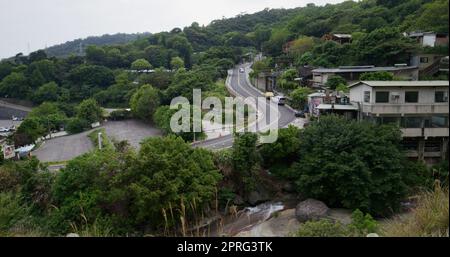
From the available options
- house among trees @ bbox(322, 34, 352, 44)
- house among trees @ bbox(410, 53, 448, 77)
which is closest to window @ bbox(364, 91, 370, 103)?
house among trees @ bbox(410, 53, 448, 77)

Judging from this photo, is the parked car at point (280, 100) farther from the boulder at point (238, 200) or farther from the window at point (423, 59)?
the boulder at point (238, 200)

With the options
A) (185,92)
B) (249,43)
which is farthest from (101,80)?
(249,43)

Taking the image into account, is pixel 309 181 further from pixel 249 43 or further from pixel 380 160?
pixel 249 43

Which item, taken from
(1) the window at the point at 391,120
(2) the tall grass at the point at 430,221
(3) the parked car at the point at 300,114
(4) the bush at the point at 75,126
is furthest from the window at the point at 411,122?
(4) the bush at the point at 75,126

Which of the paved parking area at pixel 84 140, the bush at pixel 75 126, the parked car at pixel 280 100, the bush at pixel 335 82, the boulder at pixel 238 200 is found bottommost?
the boulder at pixel 238 200

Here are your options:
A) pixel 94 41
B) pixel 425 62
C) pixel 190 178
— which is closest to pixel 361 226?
pixel 190 178
